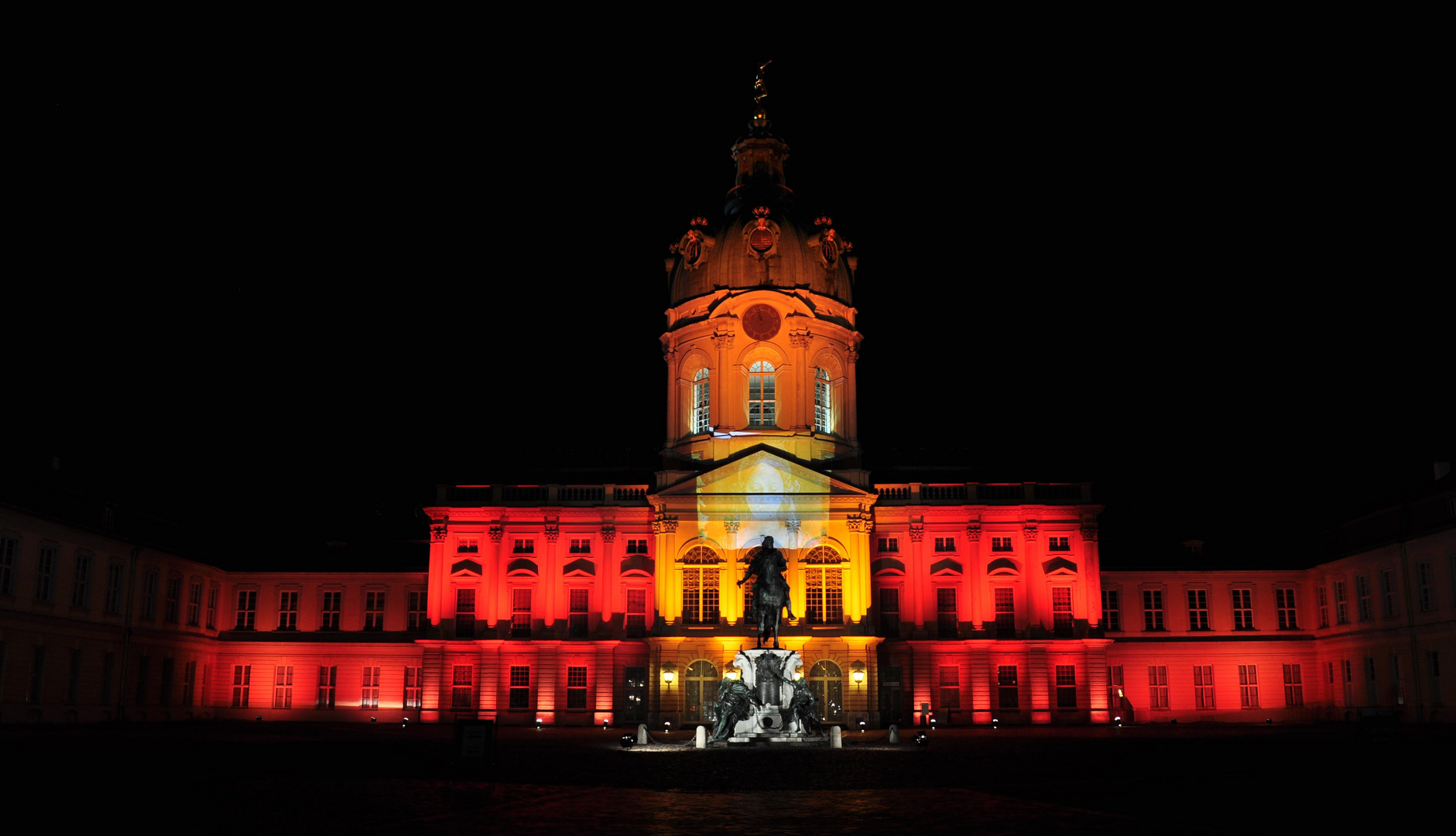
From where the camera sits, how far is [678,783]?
2231cm

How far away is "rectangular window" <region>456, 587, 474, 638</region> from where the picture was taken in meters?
64.2

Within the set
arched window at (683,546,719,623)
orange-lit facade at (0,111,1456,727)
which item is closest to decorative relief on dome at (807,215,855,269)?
orange-lit facade at (0,111,1456,727)

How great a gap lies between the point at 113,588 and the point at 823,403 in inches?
1389

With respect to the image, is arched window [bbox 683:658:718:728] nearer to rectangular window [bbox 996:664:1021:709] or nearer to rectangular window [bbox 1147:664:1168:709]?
rectangular window [bbox 996:664:1021:709]

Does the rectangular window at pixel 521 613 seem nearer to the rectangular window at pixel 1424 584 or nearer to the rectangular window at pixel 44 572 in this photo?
the rectangular window at pixel 44 572

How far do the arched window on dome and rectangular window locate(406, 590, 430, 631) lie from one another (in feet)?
55.4

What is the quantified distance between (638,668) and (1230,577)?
31060mm

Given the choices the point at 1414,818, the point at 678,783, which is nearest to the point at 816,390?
the point at 678,783

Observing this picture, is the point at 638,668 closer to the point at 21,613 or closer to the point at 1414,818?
the point at 21,613

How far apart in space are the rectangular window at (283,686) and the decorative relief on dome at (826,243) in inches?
1400

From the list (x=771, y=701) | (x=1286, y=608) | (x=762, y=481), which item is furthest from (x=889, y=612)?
(x=771, y=701)

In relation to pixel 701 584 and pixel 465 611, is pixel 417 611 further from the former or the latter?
pixel 701 584

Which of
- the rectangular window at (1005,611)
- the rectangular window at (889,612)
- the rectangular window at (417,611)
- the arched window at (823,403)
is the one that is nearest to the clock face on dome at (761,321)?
the arched window at (823,403)

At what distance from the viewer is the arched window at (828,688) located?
59000 millimetres
